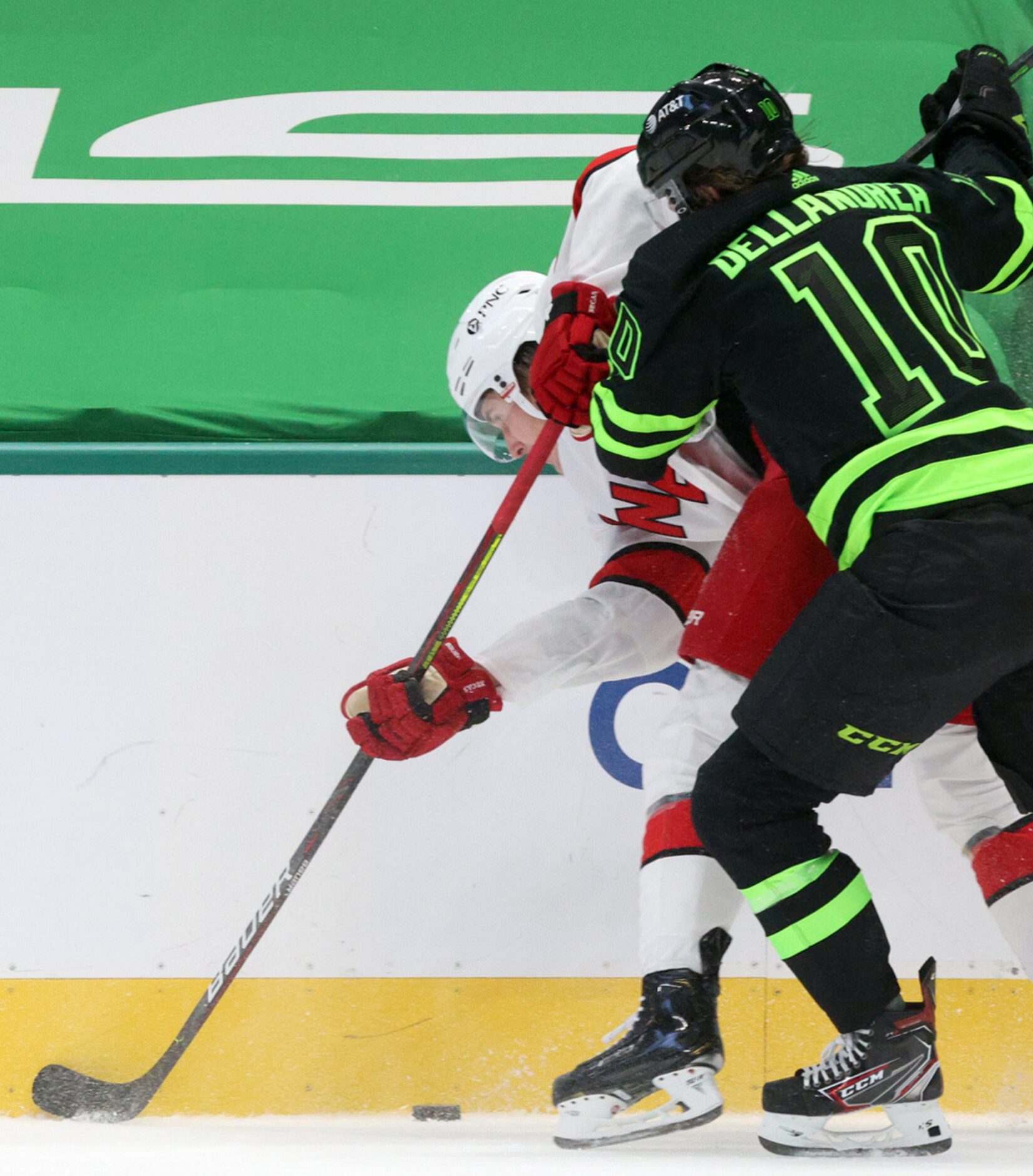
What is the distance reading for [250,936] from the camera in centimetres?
208

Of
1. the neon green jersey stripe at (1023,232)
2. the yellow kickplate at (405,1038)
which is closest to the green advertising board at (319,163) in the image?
the neon green jersey stripe at (1023,232)

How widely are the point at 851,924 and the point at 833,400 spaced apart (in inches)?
23.5

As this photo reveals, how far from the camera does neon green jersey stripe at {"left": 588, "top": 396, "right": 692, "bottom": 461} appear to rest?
5.05 ft

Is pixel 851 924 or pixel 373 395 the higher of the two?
pixel 373 395

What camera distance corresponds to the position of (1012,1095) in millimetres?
2209

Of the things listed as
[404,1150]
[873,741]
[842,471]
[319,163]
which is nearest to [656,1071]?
[404,1150]

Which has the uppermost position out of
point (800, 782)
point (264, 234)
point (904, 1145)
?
point (264, 234)

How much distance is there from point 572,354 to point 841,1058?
945 millimetres

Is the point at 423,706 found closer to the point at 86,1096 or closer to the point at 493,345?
the point at 493,345

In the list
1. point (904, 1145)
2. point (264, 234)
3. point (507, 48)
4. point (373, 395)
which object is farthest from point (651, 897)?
point (507, 48)

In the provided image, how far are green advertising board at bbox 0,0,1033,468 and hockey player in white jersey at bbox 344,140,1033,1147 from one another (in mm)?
330

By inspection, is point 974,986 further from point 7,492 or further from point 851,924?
point 7,492

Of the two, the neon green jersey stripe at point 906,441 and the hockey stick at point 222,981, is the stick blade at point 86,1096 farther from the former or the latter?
the neon green jersey stripe at point 906,441

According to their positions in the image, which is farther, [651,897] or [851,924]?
[651,897]
